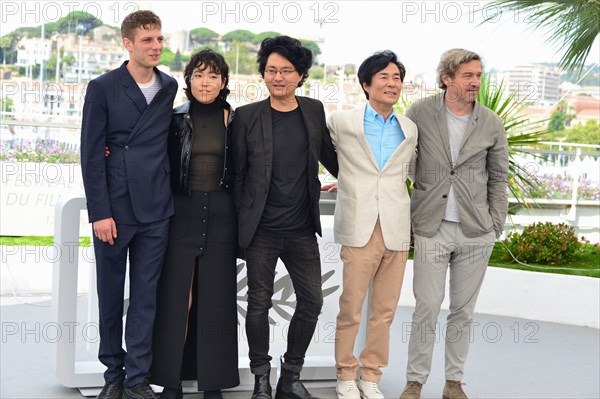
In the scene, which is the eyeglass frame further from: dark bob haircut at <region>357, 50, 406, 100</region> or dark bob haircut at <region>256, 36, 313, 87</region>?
dark bob haircut at <region>357, 50, 406, 100</region>

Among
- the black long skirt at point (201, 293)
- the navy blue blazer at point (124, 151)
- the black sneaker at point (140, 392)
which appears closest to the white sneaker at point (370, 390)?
the black long skirt at point (201, 293)

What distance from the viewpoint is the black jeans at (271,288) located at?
3.48 m

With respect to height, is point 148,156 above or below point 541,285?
above

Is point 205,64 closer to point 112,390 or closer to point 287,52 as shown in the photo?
point 287,52

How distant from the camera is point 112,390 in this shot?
347cm

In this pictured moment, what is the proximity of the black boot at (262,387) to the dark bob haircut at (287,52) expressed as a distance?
1270 millimetres

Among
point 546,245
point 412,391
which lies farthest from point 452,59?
point 546,245

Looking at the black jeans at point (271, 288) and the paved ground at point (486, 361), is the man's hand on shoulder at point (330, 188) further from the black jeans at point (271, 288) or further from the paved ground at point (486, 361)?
the paved ground at point (486, 361)

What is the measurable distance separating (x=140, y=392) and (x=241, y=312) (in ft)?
2.25

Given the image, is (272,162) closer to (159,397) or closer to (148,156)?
(148,156)

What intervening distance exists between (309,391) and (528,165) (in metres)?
4.56

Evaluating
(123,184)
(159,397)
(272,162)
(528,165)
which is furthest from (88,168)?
(528,165)

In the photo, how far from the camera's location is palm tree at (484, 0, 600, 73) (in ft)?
18.3

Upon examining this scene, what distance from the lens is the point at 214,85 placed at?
3375 millimetres
